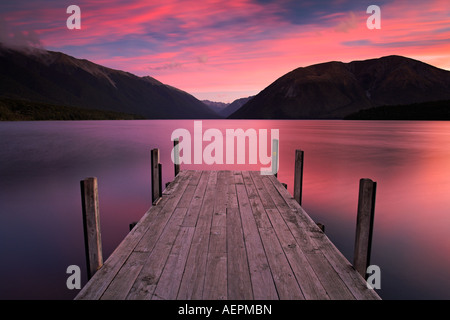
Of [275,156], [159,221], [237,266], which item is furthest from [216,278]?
[275,156]

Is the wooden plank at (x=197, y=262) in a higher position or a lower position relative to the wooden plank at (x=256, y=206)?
higher

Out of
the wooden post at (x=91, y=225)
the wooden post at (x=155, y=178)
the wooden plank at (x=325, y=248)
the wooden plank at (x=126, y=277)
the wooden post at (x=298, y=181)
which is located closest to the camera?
the wooden plank at (x=126, y=277)

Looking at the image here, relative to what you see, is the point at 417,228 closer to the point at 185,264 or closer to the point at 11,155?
the point at 185,264

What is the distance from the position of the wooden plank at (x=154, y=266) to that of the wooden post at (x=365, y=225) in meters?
2.70

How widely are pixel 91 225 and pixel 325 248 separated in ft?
11.5

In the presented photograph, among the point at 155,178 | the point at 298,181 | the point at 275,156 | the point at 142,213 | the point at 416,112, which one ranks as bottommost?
the point at 142,213

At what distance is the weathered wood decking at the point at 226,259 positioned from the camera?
→ 3111 millimetres

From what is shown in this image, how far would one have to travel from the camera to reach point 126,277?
338cm

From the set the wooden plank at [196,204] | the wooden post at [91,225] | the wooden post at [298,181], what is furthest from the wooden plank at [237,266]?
the wooden post at [298,181]

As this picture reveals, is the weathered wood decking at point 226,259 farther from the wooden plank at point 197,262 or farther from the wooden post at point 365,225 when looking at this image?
the wooden post at point 365,225

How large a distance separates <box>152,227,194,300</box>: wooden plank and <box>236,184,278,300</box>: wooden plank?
0.92 metres

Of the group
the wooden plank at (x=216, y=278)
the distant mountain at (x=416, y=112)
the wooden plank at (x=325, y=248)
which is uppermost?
the distant mountain at (x=416, y=112)

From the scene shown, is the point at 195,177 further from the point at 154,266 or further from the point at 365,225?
the point at 365,225
